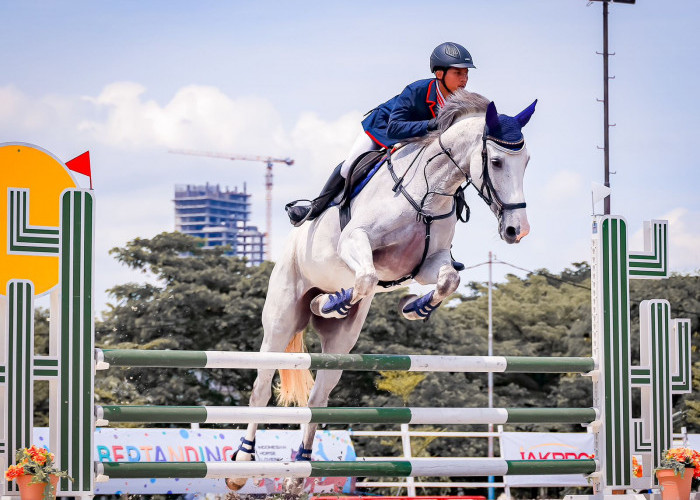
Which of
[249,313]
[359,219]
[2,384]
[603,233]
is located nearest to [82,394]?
[2,384]

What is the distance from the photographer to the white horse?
4.56 metres

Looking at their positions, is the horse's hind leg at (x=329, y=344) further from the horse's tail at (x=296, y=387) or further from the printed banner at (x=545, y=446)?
the printed banner at (x=545, y=446)

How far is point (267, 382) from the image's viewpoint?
5742 millimetres

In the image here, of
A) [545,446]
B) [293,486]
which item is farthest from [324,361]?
[545,446]

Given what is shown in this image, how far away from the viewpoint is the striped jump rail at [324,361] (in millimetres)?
4324

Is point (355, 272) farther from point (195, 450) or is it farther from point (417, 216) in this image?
point (195, 450)

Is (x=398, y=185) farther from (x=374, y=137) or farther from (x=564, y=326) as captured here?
(x=564, y=326)

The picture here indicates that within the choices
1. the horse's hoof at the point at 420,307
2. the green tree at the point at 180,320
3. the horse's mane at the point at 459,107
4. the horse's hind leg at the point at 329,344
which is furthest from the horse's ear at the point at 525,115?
the green tree at the point at 180,320

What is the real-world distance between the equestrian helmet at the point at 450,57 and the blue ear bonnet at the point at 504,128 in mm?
526

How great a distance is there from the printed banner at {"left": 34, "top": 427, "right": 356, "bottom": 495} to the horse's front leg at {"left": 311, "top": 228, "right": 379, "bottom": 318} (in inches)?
202

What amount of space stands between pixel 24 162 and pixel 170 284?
15.9m

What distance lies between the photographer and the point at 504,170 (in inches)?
178

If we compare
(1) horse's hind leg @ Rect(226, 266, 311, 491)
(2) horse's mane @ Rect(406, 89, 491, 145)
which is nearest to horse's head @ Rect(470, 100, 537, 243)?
(2) horse's mane @ Rect(406, 89, 491, 145)

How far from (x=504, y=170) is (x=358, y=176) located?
1091 millimetres
